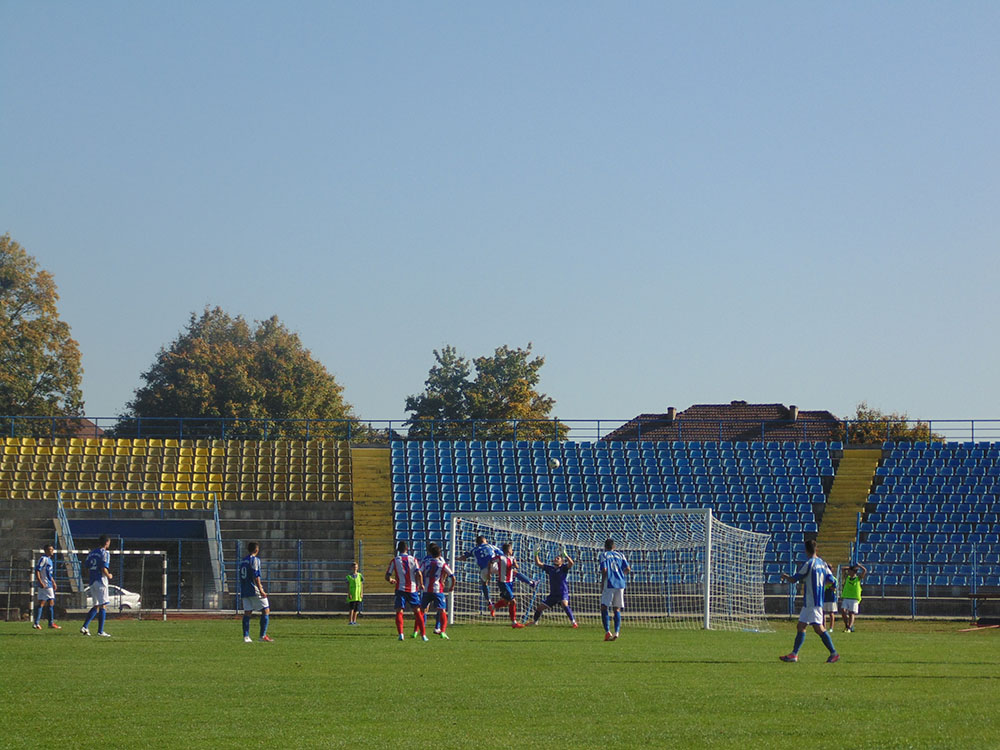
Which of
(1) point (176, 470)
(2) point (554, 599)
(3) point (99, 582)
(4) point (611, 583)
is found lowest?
(2) point (554, 599)

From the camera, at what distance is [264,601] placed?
21.7 metres

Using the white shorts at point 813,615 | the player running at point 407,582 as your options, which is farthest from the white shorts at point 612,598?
the white shorts at point 813,615

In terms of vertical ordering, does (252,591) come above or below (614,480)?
below

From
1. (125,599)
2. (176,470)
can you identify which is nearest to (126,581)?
(125,599)

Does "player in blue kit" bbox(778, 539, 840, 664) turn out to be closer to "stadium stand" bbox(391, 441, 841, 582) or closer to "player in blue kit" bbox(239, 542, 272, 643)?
"player in blue kit" bbox(239, 542, 272, 643)

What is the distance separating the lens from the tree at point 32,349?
6556 cm

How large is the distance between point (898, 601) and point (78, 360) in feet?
151

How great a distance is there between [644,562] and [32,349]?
41.4 metres

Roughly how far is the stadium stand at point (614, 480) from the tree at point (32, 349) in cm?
2827

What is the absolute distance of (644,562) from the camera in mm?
36312

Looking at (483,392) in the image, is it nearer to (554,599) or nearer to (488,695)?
(554,599)

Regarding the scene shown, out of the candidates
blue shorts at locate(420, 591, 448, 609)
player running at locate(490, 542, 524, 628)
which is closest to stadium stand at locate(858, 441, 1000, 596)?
player running at locate(490, 542, 524, 628)

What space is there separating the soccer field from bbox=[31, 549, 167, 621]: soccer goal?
11.7m

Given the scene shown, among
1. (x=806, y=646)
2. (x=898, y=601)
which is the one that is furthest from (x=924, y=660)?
(x=898, y=601)
